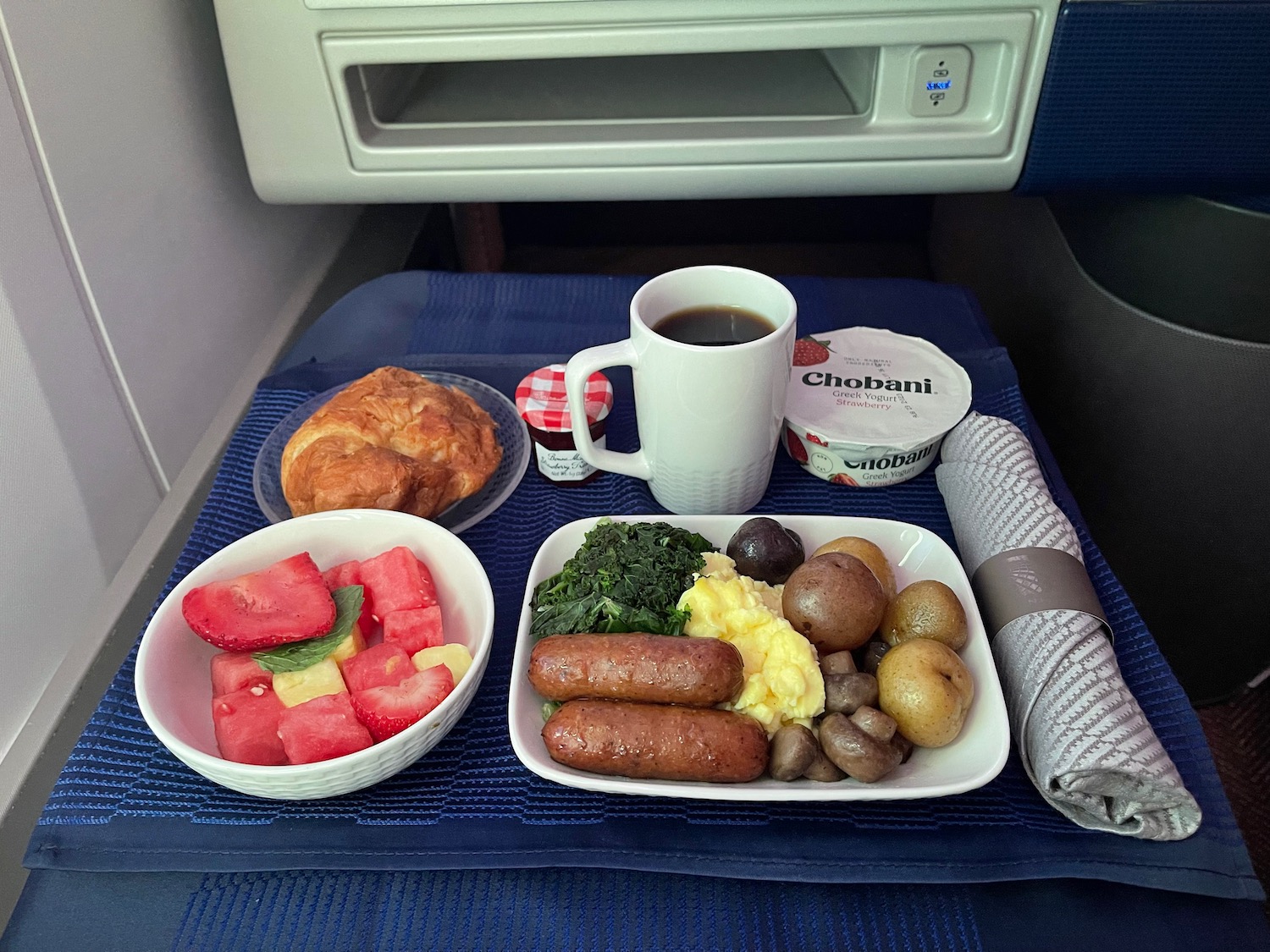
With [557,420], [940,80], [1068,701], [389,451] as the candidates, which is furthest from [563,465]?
[940,80]

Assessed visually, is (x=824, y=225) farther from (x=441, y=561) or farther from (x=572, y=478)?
(x=441, y=561)

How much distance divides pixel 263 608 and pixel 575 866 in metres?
0.36

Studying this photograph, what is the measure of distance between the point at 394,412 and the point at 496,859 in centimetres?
52

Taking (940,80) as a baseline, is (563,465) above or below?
below

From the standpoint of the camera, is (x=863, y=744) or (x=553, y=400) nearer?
(x=863, y=744)

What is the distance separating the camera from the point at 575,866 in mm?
696

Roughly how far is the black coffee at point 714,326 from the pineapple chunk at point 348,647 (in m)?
0.42

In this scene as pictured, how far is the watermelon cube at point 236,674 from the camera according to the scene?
76 centimetres

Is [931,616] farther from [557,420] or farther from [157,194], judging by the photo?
[157,194]

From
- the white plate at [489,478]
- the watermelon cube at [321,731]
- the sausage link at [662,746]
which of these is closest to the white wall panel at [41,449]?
the white plate at [489,478]

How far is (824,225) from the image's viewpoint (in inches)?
89.0

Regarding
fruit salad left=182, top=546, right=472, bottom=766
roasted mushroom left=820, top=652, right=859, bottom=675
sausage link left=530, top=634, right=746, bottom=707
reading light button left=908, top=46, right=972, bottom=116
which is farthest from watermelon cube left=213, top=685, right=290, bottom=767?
reading light button left=908, top=46, right=972, bottom=116

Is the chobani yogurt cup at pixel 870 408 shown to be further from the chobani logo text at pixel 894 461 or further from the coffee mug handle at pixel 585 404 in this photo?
the coffee mug handle at pixel 585 404

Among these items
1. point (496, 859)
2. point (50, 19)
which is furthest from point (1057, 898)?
point (50, 19)
